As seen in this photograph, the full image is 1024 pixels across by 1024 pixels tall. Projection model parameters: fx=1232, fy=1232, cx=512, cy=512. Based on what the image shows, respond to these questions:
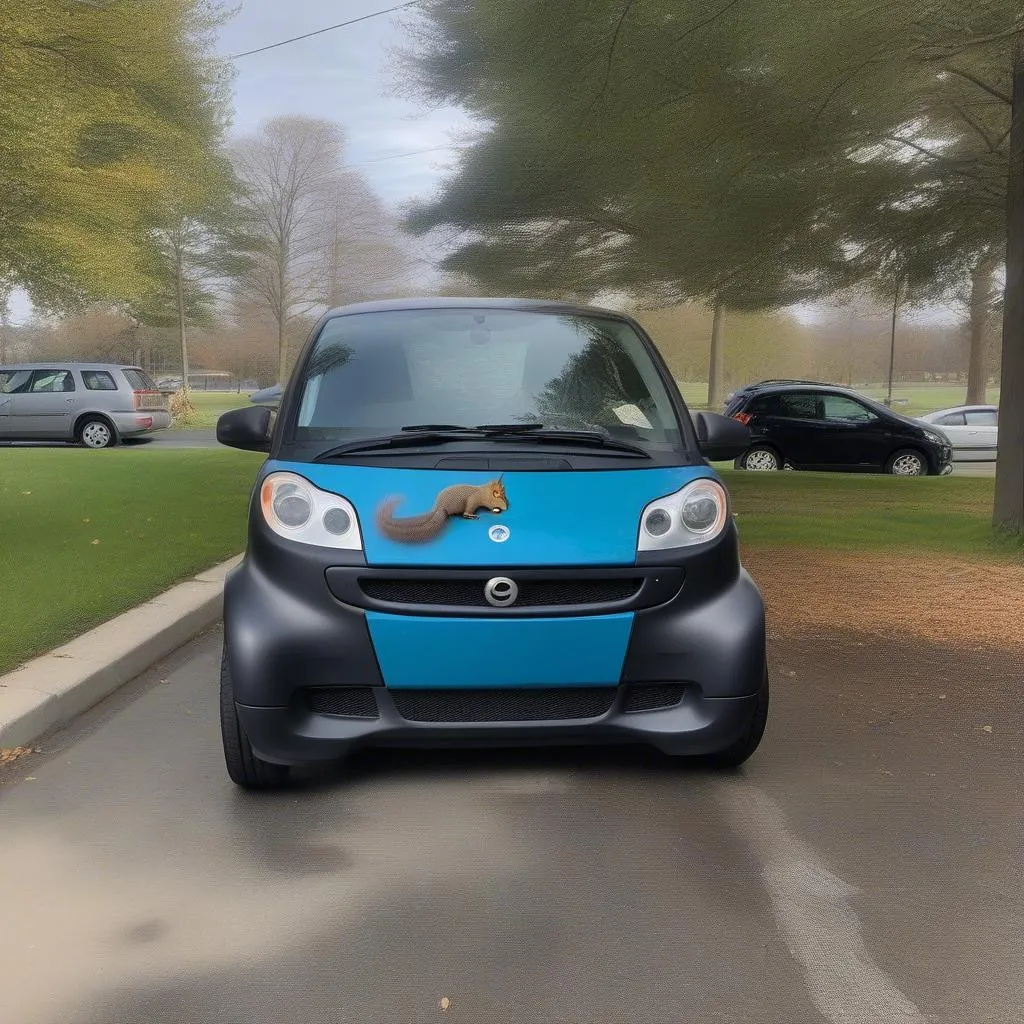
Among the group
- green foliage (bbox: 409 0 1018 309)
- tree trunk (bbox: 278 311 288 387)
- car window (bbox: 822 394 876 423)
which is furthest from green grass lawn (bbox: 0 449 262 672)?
tree trunk (bbox: 278 311 288 387)

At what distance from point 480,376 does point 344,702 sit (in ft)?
4.99

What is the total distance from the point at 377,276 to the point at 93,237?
42.8 metres

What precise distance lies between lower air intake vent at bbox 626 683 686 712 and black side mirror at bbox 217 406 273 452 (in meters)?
1.84

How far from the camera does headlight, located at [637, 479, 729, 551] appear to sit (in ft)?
13.7

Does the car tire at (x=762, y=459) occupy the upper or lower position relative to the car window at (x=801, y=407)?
lower

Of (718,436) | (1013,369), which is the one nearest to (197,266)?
(1013,369)

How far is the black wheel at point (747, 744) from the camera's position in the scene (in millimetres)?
4355

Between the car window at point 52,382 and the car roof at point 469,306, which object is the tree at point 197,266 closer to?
the car window at point 52,382

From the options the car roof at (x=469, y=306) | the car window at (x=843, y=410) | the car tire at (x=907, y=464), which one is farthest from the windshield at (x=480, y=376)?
the car tire at (x=907, y=464)

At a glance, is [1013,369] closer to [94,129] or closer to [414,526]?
[414,526]

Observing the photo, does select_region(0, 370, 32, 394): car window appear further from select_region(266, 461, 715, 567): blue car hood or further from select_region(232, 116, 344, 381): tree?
select_region(232, 116, 344, 381): tree

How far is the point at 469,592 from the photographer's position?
401 centimetres

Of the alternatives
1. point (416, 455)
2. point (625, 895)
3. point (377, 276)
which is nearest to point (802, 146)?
point (416, 455)

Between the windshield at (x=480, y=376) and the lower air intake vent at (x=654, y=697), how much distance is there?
3.14 feet
